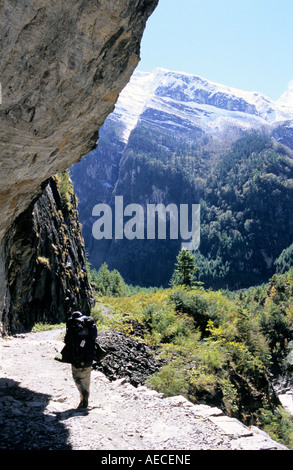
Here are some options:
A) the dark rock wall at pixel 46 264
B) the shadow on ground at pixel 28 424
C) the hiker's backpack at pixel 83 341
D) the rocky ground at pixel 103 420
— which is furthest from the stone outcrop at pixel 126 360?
the dark rock wall at pixel 46 264

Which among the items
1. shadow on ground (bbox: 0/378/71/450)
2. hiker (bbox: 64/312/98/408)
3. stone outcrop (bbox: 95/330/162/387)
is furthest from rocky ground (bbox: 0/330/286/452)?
stone outcrop (bbox: 95/330/162/387)

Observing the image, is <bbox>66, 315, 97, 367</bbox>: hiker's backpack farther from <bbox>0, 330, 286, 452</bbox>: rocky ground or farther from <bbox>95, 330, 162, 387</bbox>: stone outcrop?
<bbox>95, 330, 162, 387</bbox>: stone outcrop

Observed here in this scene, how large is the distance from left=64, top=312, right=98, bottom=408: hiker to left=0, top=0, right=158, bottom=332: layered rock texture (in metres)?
3.41

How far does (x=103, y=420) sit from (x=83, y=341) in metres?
1.52

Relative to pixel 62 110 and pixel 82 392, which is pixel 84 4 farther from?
pixel 82 392

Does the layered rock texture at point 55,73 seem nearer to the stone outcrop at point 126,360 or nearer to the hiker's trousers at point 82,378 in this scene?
the hiker's trousers at point 82,378

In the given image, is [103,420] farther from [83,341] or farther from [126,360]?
[126,360]

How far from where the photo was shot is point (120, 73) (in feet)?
28.6

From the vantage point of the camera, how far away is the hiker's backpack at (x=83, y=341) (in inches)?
286

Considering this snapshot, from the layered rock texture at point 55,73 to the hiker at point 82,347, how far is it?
3.41 meters

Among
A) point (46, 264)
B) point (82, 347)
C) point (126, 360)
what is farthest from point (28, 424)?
point (46, 264)

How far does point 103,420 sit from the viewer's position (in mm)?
6992

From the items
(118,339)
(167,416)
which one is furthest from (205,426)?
(118,339)

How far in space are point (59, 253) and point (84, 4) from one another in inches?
728
